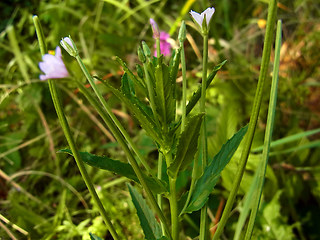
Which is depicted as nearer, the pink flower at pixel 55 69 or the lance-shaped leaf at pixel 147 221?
the pink flower at pixel 55 69

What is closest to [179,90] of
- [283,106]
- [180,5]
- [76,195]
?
[283,106]

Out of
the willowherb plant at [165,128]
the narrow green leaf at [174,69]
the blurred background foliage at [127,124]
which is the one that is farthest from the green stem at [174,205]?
the blurred background foliage at [127,124]

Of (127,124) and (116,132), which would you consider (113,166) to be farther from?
(127,124)

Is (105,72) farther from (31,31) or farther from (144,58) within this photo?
(144,58)

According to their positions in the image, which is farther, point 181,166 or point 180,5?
point 180,5

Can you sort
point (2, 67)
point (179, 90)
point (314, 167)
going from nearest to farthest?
1. point (314, 167)
2. point (179, 90)
3. point (2, 67)

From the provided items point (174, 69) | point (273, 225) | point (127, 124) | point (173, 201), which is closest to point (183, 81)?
point (174, 69)

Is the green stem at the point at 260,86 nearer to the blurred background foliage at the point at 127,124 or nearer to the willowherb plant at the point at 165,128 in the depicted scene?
the willowherb plant at the point at 165,128
